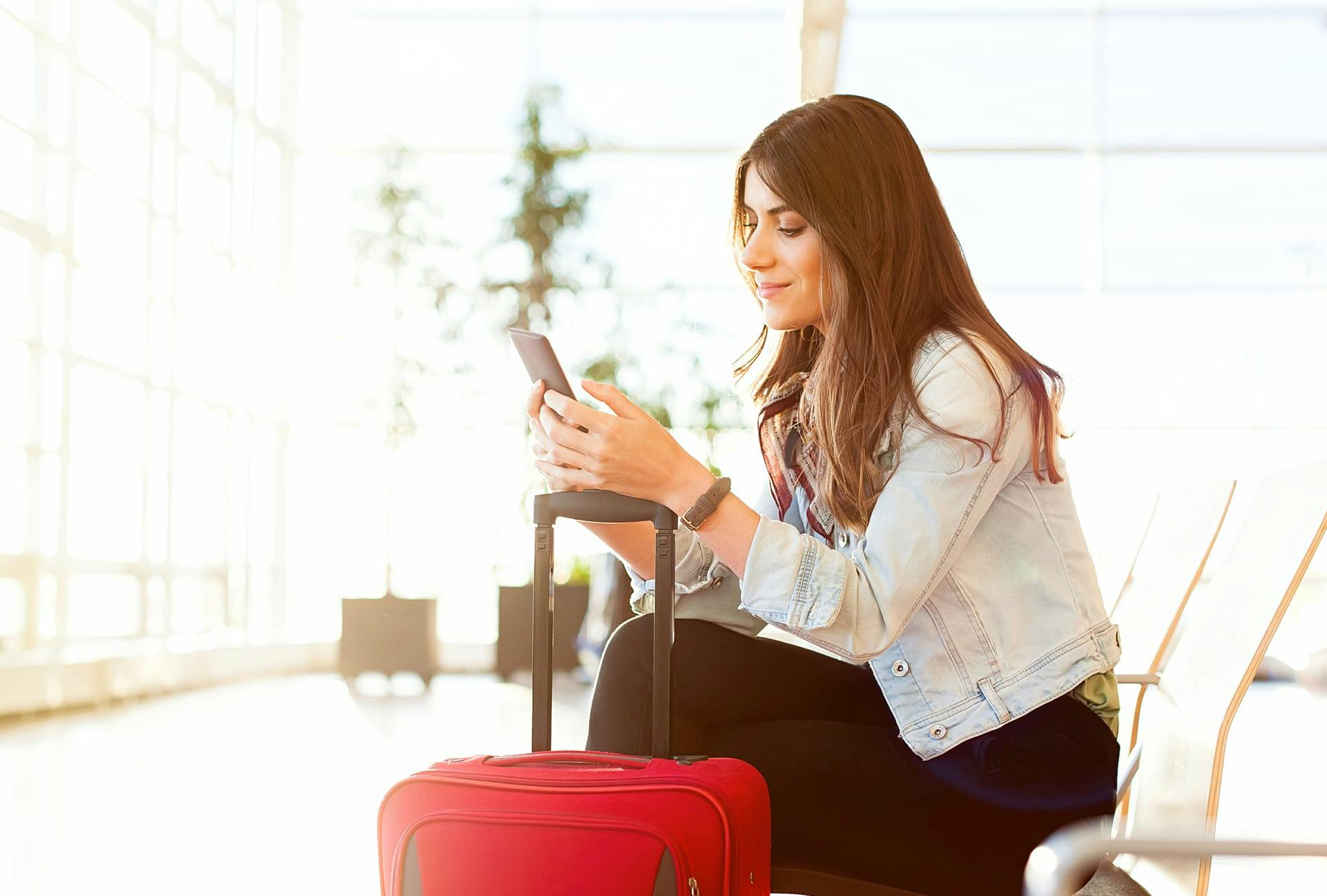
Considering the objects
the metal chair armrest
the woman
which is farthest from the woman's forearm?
the metal chair armrest

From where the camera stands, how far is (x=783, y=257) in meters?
1.50

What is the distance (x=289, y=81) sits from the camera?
8.88m

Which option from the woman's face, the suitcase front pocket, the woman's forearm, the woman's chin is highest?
the woman's face

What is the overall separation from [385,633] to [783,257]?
621cm

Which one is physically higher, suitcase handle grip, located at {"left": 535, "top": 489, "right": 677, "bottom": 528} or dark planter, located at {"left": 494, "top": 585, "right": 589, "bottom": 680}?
suitcase handle grip, located at {"left": 535, "top": 489, "right": 677, "bottom": 528}

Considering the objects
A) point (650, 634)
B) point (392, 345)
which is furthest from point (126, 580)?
point (650, 634)

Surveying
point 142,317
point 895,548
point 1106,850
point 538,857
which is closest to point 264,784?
point 538,857

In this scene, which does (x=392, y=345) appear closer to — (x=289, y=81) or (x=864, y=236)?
(x=289, y=81)

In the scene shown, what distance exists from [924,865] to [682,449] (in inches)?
19.1

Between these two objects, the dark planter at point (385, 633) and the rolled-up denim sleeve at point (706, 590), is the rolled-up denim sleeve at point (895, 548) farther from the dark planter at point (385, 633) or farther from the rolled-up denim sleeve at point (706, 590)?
the dark planter at point (385, 633)

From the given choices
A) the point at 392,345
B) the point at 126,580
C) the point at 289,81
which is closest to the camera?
the point at 126,580

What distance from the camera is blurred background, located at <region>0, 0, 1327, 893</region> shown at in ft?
21.6

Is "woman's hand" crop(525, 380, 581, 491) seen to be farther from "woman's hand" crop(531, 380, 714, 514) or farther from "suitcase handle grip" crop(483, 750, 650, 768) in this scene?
"suitcase handle grip" crop(483, 750, 650, 768)

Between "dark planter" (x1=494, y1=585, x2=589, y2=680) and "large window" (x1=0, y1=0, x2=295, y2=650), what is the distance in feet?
6.08
